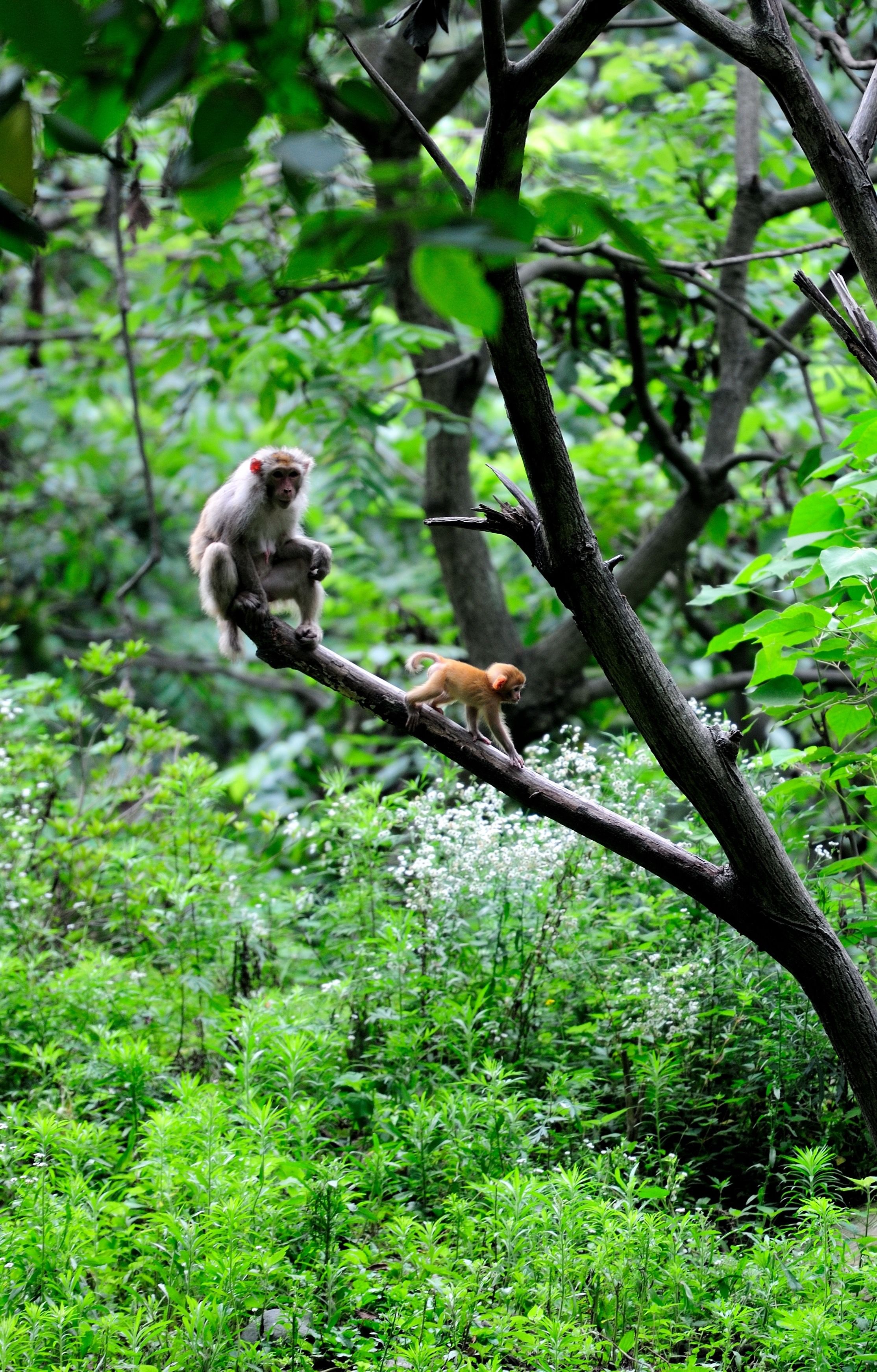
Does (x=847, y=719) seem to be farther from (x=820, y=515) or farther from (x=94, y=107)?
(x=94, y=107)

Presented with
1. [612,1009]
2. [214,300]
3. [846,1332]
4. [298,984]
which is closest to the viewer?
[214,300]

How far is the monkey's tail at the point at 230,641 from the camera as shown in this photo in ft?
13.5

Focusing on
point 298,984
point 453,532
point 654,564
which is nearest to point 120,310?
point 453,532

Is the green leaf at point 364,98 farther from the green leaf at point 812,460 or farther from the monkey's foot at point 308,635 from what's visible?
the green leaf at point 812,460

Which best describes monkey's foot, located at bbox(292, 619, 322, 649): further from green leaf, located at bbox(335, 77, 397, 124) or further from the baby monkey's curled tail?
green leaf, located at bbox(335, 77, 397, 124)

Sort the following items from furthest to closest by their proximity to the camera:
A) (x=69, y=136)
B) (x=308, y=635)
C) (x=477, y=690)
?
(x=477, y=690) < (x=308, y=635) < (x=69, y=136)

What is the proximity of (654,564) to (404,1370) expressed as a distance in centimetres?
456

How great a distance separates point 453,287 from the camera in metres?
0.84

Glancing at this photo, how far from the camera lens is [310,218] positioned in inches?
36.9

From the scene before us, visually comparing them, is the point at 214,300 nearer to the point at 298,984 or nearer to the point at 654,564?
the point at 298,984

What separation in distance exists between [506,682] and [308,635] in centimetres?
71

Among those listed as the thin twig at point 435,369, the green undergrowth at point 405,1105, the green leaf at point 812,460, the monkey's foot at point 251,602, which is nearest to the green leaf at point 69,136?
the green undergrowth at point 405,1105

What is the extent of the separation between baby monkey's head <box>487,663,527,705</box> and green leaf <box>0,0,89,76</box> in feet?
10.2

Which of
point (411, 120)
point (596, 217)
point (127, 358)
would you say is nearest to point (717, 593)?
point (411, 120)
